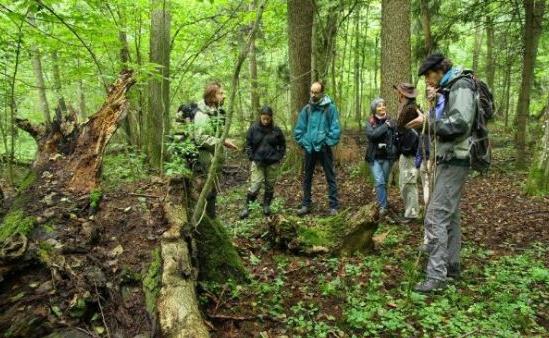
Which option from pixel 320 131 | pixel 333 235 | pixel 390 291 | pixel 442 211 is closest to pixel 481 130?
pixel 442 211

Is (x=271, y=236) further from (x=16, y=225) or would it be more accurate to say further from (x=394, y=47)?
(x=394, y=47)

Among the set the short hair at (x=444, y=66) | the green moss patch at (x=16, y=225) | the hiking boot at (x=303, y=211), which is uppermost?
the short hair at (x=444, y=66)

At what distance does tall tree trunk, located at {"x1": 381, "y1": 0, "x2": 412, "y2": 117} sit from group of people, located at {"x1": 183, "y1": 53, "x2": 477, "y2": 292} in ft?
5.72

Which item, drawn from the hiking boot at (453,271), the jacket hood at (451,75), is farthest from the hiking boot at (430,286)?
the jacket hood at (451,75)

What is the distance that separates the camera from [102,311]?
3039mm

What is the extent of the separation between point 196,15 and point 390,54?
17.3ft

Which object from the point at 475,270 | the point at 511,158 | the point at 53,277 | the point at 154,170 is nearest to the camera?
the point at 53,277

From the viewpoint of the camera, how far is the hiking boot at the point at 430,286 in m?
4.38

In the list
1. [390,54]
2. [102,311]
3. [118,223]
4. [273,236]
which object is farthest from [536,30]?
[102,311]

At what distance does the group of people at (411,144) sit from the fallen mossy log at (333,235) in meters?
0.81

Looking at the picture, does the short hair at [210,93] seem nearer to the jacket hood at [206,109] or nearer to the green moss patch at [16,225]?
the jacket hood at [206,109]

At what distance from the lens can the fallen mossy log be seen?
5305mm

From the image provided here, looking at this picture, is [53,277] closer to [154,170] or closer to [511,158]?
[154,170]

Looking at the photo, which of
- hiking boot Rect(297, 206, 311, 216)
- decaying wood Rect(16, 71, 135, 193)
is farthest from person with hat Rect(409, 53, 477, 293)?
decaying wood Rect(16, 71, 135, 193)
